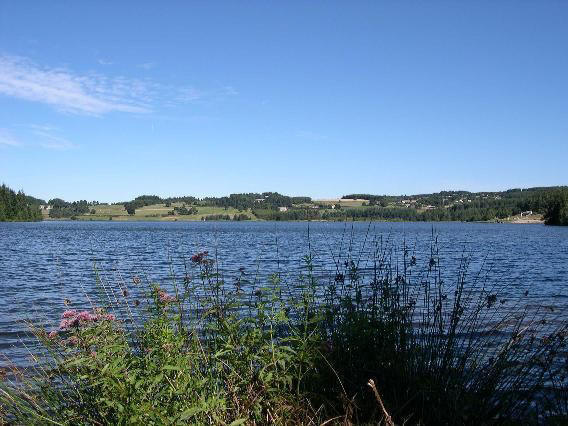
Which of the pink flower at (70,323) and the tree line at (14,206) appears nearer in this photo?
the pink flower at (70,323)

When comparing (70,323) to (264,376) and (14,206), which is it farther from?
(14,206)

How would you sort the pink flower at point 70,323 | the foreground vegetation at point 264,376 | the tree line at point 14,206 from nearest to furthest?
1. the foreground vegetation at point 264,376
2. the pink flower at point 70,323
3. the tree line at point 14,206

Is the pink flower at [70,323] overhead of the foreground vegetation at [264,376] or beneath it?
overhead

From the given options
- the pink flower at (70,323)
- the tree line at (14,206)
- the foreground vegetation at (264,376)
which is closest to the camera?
the foreground vegetation at (264,376)

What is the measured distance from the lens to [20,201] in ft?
500

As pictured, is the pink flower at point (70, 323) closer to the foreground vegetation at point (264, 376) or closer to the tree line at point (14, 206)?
the foreground vegetation at point (264, 376)

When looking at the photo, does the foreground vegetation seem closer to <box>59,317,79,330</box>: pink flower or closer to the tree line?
<box>59,317,79,330</box>: pink flower

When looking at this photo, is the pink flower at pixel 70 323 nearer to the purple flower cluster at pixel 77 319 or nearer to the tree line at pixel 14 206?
the purple flower cluster at pixel 77 319

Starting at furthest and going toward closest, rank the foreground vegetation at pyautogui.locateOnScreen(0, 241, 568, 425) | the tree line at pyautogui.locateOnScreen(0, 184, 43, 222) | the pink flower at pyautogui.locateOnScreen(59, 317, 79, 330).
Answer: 1. the tree line at pyautogui.locateOnScreen(0, 184, 43, 222)
2. the pink flower at pyautogui.locateOnScreen(59, 317, 79, 330)
3. the foreground vegetation at pyautogui.locateOnScreen(0, 241, 568, 425)

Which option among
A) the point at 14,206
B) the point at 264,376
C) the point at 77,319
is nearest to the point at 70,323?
the point at 77,319

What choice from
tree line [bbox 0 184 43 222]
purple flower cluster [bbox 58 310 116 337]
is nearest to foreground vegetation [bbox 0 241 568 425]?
purple flower cluster [bbox 58 310 116 337]

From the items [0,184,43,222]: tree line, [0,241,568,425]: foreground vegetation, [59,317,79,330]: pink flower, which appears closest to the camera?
[0,241,568,425]: foreground vegetation

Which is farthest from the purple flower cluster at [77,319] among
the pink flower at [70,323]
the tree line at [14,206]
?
the tree line at [14,206]

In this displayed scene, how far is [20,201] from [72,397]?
541ft
